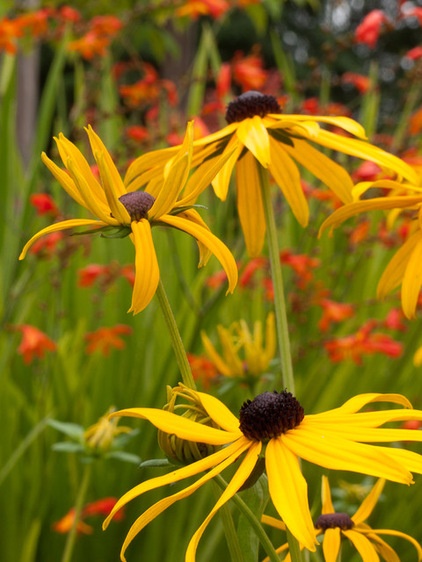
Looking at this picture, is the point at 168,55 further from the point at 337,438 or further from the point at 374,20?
the point at 337,438

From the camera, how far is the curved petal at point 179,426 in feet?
1.35

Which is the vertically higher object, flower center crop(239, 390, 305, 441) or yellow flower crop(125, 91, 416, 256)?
yellow flower crop(125, 91, 416, 256)

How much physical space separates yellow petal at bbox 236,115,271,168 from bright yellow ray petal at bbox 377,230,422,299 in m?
0.12

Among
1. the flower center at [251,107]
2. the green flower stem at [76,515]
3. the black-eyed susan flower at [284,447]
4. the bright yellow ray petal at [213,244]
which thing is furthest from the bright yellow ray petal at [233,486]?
the green flower stem at [76,515]

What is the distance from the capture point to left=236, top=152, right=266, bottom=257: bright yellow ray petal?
2.16ft

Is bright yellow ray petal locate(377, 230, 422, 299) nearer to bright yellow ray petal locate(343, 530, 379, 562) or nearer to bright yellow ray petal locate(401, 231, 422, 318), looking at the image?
bright yellow ray petal locate(401, 231, 422, 318)

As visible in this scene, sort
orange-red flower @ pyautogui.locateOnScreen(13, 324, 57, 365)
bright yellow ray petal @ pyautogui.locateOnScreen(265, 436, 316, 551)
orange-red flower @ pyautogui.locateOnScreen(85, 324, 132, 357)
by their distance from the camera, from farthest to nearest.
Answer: orange-red flower @ pyautogui.locateOnScreen(85, 324, 132, 357), orange-red flower @ pyautogui.locateOnScreen(13, 324, 57, 365), bright yellow ray petal @ pyautogui.locateOnScreen(265, 436, 316, 551)

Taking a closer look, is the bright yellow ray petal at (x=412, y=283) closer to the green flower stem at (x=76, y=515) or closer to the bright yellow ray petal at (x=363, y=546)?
the bright yellow ray petal at (x=363, y=546)

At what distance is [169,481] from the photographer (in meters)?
0.40

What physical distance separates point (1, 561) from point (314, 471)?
0.51 m

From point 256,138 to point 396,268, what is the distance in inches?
5.5

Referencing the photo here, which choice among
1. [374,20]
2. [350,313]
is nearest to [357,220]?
[350,313]

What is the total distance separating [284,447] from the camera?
43 cm

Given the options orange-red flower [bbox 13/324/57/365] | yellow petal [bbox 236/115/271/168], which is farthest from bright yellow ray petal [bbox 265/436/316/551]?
orange-red flower [bbox 13/324/57/365]
